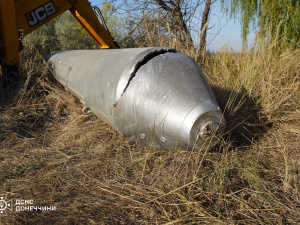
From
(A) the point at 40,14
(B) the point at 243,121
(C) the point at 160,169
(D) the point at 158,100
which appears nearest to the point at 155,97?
(D) the point at 158,100

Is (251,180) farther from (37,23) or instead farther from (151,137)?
(37,23)

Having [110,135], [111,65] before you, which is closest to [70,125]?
[110,135]

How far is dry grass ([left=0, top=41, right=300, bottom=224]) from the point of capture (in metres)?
1.41

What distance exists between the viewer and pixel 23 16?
3.56m

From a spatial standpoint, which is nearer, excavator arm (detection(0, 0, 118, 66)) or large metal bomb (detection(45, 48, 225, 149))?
large metal bomb (detection(45, 48, 225, 149))

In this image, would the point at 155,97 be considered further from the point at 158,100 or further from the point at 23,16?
the point at 23,16

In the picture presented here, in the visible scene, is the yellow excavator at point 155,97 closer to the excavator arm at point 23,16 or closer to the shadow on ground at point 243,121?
the shadow on ground at point 243,121

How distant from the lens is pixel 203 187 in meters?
1.59

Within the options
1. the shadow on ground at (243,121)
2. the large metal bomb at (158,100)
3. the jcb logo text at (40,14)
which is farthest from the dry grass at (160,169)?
the jcb logo text at (40,14)

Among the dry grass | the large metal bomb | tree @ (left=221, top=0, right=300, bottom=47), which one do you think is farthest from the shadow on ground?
tree @ (left=221, top=0, right=300, bottom=47)

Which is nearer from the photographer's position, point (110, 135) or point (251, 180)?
point (251, 180)

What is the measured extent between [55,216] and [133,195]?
0.48 meters

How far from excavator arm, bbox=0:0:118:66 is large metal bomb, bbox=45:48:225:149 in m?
1.96

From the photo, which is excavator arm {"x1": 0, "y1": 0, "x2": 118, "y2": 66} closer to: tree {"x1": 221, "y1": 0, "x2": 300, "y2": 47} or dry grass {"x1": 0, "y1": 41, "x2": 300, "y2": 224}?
dry grass {"x1": 0, "y1": 41, "x2": 300, "y2": 224}
